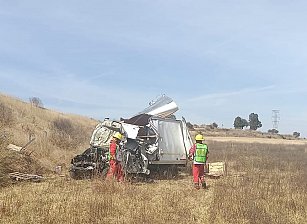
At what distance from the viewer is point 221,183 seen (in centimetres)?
1238

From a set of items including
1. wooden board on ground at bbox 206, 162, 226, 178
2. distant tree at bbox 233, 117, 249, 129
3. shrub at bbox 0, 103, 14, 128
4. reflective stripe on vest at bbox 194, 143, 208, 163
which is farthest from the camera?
distant tree at bbox 233, 117, 249, 129

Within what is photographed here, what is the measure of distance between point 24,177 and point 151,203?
4.64 metres

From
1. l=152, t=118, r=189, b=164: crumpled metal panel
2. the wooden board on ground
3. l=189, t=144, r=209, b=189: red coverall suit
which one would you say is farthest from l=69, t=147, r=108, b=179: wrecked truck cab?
the wooden board on ground

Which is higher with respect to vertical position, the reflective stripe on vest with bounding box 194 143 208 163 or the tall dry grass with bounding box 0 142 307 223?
the reflective stripe on vest with bounding box 194 143 208 163

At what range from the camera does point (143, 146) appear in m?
13.2

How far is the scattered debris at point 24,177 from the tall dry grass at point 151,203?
0.87 ft

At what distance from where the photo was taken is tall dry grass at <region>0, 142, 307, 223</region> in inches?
300

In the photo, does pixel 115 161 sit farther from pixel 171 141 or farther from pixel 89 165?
pixel 171 141

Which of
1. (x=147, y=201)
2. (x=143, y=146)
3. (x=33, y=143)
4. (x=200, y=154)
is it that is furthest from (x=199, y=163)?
(x=33, y=143)

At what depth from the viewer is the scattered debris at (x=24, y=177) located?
11734 mm

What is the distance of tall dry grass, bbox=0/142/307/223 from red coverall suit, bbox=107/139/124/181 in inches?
25.7

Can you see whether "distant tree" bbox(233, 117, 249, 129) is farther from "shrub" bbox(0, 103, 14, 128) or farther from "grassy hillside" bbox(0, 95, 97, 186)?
"shrub" bbox(0, 103, 14, 128)

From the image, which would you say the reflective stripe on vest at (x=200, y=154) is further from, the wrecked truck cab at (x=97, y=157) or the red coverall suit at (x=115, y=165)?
the wrecked truck cab at (x=97, y=157)

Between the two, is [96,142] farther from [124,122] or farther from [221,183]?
[221,183]
